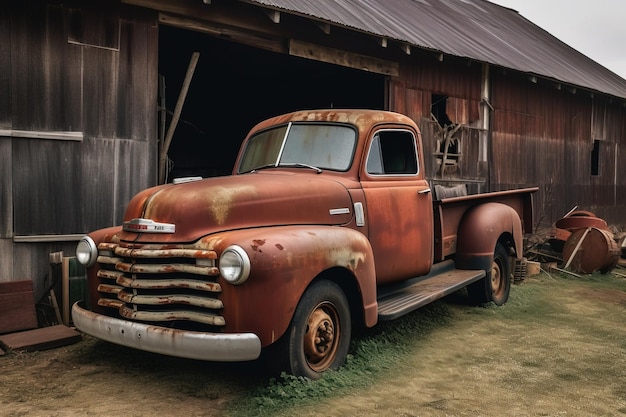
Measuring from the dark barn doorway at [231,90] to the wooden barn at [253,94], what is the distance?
43 millimetres

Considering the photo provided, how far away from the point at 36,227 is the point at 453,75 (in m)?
8.51

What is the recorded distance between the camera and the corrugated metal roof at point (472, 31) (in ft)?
29.3

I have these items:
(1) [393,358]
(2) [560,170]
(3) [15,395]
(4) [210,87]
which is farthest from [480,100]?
(3) [15,395]

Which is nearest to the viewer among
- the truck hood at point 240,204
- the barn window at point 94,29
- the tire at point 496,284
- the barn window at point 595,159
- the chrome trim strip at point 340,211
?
the truck hood at point 240,204

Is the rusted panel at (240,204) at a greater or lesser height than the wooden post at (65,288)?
greater

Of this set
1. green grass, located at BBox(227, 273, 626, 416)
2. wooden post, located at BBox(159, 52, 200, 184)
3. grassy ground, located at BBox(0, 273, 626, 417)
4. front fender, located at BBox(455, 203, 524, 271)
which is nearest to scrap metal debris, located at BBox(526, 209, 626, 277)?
green grass, located at BBox(227, 273, 626, 416)

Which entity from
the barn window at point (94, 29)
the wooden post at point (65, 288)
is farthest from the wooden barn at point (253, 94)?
the wooden post at point (65, 288)

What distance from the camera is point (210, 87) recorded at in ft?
46.7

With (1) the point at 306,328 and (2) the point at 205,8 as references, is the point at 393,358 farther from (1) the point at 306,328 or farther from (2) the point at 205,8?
(2) the point at 205,8

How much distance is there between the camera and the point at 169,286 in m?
3.82

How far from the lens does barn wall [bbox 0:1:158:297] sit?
6.00 metres

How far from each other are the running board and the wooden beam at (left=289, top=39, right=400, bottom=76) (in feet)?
13.6

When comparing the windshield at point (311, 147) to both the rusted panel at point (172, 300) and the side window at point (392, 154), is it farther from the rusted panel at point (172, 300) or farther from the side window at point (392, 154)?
the rusted panel at point (172, 300)

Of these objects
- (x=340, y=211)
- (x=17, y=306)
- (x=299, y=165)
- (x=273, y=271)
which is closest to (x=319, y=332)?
(x=273, y=271)
